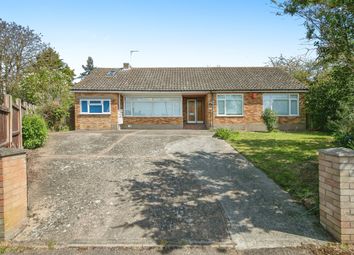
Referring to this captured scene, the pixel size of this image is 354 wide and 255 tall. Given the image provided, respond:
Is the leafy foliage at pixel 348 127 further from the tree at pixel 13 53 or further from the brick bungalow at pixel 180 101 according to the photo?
the tree at pixel 13 53

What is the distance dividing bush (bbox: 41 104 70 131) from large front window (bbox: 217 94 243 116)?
443 inches

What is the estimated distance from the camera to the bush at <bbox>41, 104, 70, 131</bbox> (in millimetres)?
18734

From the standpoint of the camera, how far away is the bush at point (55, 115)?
18734 mm

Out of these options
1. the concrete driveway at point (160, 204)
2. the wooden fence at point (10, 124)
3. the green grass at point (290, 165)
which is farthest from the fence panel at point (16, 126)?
the green grass at point (290, 165)

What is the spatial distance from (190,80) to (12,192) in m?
18.6

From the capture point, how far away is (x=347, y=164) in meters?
4.38

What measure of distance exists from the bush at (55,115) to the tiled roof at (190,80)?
1.91 meters

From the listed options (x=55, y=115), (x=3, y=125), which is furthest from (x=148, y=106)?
(x=3, y=125)

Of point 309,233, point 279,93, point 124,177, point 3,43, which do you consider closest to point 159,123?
point 279,93

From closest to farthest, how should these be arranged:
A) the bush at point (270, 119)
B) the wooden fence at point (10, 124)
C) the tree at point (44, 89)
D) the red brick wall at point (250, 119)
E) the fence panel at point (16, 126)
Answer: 1. the wooden fence at point (10, 124)
2. the fence panel at point (16, 126)
3. the bush at point (270, 119)
4. the tree at point (44, 89)
5. the red brick wall at point (250, 119)

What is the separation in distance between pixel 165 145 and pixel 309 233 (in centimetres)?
777

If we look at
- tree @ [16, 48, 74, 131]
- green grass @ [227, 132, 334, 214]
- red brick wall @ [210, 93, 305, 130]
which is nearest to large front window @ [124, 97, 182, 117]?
red brick wall @ [210, 93, 305, 130]

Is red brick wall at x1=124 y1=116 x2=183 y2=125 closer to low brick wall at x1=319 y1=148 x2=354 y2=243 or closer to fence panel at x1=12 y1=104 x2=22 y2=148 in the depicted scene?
fence panel at x1=12 y1=104 x2=22 y2=148

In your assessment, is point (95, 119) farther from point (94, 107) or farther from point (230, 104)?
point (230, 104)
